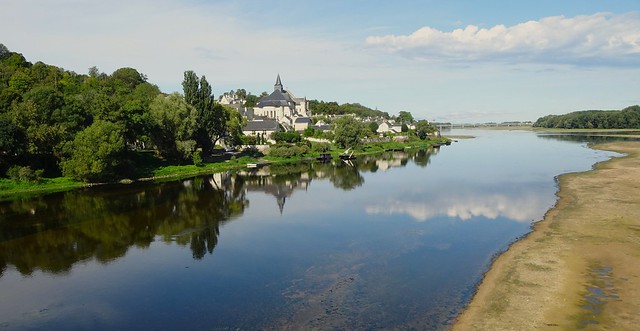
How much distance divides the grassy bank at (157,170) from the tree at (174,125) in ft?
7.18

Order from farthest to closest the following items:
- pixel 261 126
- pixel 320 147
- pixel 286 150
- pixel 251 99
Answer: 1. pixel 251 99
2. pixel 261 126
3. pixel 320 147
4. pixel 286 150

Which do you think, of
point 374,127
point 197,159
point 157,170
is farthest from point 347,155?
point 374,127

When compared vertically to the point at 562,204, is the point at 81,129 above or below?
above

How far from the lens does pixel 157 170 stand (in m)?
51.7

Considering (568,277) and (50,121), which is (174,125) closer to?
(50,121)

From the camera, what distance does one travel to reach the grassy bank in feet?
133

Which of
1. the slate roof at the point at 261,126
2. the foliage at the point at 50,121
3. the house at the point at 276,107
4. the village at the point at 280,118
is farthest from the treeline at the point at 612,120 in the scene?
the foliage at the point at 50,121

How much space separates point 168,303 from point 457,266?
12187 mm

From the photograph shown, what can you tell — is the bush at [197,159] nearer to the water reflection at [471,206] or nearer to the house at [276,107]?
the water reflection at [471,206]

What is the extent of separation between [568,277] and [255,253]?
13812mm

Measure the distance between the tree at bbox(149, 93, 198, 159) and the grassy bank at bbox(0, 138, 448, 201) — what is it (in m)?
2.19

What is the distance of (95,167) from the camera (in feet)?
139

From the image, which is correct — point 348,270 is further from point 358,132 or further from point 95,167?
point 358,132

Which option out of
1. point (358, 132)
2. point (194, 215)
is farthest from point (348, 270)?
point (358, 132)
